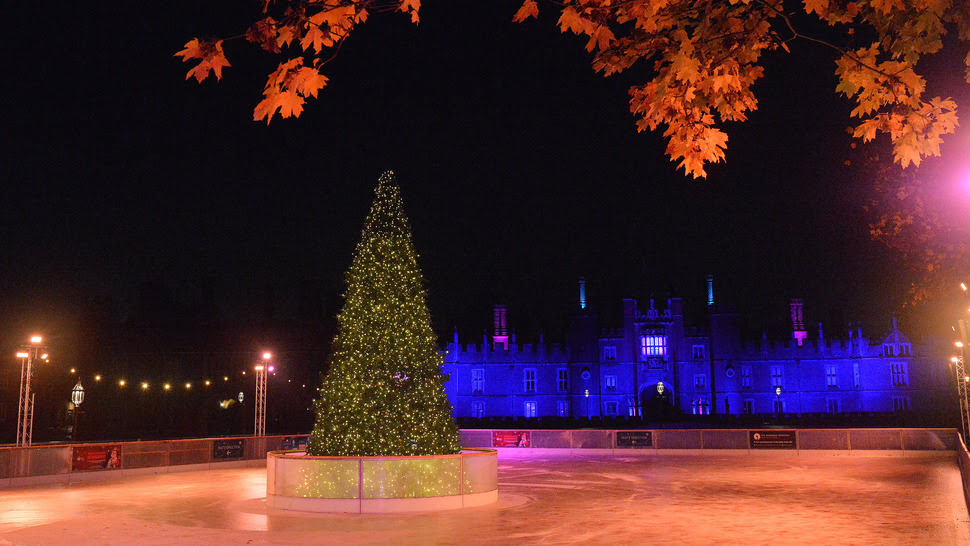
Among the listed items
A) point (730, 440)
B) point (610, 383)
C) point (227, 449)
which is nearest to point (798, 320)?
point (610, 383)

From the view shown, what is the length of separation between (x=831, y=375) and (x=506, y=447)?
3577 cm

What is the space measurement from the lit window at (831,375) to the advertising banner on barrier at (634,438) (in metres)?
32.2

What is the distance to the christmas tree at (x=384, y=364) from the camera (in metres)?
18.2

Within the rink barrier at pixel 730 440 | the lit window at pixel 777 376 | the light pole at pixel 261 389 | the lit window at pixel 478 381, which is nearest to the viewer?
the light pole at pixel 261 389

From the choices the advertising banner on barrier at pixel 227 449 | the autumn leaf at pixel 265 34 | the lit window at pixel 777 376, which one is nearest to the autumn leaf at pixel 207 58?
the autumn leaf at pixel 265 34

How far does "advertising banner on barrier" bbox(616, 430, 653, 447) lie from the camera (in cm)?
3688

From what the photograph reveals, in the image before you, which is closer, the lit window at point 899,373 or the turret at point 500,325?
the lit window at point 899,373

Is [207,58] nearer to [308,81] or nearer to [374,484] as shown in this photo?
[308,81]

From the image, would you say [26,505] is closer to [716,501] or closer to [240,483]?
[240,483]

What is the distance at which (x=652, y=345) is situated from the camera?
6462cm

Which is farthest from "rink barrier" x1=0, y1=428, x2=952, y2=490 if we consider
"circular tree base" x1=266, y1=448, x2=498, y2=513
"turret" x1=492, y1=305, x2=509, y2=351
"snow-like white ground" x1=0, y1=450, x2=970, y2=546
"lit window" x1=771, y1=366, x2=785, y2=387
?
"turret" x1=492, y1=305, x2=509, y2=351

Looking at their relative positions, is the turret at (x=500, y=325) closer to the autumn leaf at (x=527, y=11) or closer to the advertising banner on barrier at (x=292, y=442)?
the advertising banner on barrier at (x=292, y=442)

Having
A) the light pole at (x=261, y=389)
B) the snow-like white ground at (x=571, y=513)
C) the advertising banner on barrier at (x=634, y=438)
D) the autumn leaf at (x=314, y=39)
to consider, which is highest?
the autumn leaf at (x=314, y=39)

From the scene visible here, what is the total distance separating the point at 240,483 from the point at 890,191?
767 inches
